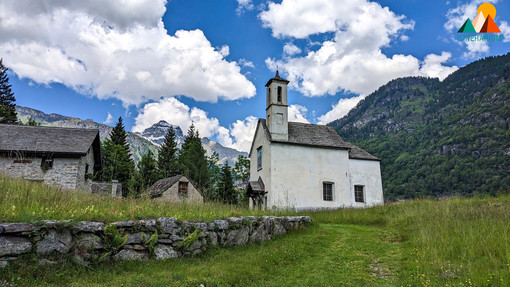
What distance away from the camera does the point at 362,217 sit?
47.7ft

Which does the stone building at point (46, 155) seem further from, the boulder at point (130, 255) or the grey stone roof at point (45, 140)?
the boulder at point (130, 255)

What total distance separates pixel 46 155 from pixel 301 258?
20398 millimetres

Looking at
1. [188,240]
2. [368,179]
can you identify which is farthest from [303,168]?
[188,240]

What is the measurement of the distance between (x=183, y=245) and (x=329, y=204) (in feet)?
61.9

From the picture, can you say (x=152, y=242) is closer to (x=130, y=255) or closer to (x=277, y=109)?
(x=130, y=255)

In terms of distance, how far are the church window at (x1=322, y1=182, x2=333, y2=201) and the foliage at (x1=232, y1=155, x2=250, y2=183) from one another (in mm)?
24296

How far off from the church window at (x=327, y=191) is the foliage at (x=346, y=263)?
1380 centimetres

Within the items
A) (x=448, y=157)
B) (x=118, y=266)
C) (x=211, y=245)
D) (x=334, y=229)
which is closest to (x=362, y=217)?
(x=334, y=229)

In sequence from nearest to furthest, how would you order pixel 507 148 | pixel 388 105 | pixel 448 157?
pixel 507 148 < pixel 448 157 < pixel 388 105

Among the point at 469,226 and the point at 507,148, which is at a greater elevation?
the point at 507,148

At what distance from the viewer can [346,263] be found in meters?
7.86

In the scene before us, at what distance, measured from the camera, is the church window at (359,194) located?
26.0m

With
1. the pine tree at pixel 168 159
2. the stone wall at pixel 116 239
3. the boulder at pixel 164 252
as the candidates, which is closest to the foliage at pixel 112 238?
the stone wall at pixel 116 239

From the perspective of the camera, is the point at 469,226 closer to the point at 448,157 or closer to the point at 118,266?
the point at 118,266
